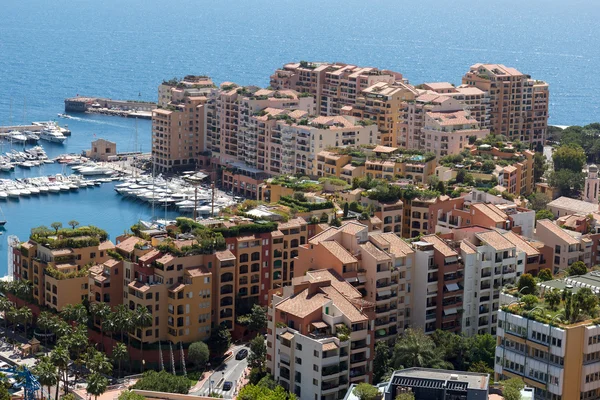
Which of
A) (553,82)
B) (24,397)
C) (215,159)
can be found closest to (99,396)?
(24,397)

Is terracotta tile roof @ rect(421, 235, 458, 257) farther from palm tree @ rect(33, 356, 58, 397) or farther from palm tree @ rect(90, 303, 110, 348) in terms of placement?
palm tree @ rect(33, 356, 58, 397)

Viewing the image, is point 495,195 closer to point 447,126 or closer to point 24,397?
point 447,126

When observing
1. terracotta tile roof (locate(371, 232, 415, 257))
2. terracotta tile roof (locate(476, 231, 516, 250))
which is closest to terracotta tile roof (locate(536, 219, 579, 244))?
terracotta tile roof (locate(476, 231, 516, 250))

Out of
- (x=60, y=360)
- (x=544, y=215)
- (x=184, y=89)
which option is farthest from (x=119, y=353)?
(x=184, y=89)

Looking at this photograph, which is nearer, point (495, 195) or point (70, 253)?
point (70, 253)

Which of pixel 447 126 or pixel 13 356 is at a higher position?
pixel 447 126

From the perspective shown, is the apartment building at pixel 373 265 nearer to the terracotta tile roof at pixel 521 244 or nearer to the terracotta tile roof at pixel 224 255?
the terracotta tile roof at pixel 224 255
